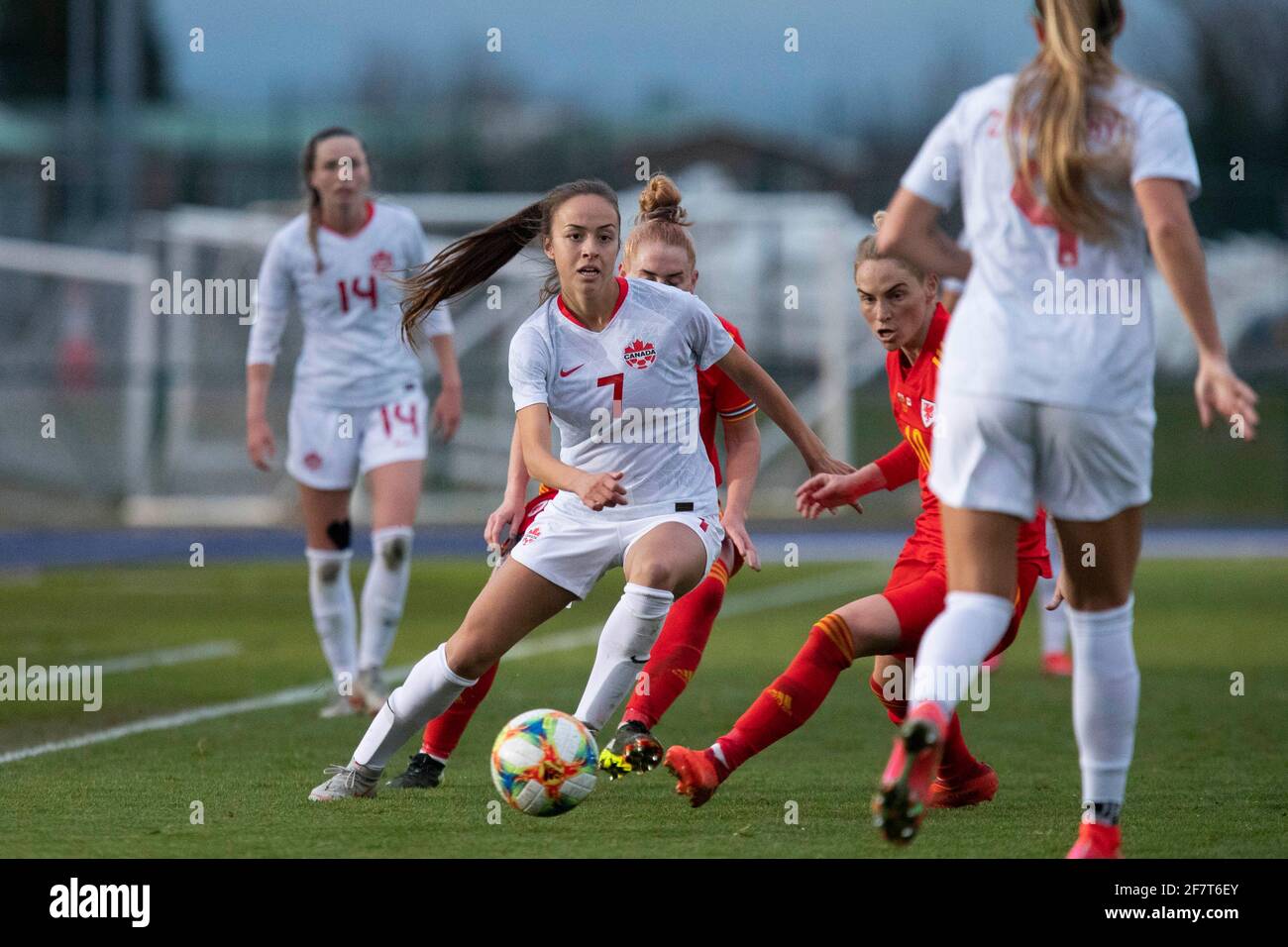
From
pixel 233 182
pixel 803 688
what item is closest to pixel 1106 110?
pixel 803 688

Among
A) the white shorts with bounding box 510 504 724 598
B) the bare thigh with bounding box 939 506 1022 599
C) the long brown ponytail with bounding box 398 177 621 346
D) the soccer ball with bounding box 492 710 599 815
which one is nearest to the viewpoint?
the bare thigh with bounding box 939 506 1022 599

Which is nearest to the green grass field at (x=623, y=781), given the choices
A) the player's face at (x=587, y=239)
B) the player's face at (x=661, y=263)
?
the player's face at (x=587, y=239)

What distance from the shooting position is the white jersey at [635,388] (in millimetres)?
5480

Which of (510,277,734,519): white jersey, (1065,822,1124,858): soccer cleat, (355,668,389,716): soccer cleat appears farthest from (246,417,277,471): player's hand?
(1065,822,1124,858): soccer cleat

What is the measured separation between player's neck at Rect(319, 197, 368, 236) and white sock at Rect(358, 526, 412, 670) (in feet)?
4.43

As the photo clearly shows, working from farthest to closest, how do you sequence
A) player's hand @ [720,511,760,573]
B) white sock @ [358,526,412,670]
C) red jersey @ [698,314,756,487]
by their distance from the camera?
white sock @ [358,526,412,670]
red jersey @ [698,314,756,487]
player's hand @ [720,511,760,573]

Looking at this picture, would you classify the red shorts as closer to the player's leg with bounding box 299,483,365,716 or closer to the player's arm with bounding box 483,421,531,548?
the player's arm with bounding box 483,421,531,548

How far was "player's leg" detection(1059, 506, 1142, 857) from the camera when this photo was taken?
4117 millimetres

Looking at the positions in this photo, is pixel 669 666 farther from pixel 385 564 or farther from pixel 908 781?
pixel 385 564

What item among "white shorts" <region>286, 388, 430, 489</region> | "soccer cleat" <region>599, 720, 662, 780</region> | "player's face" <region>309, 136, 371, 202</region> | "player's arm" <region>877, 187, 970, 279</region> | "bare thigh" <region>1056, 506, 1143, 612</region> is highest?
"player's face" <region>309, 136, 371, 202</region>

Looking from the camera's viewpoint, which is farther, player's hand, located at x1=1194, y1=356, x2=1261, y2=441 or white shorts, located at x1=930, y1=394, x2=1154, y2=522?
white shorts, located at x1=930, y1=394, x2=1154, y2=522

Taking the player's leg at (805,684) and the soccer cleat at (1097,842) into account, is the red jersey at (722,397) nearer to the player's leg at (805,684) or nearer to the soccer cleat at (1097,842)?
the player's leg at (805,684)

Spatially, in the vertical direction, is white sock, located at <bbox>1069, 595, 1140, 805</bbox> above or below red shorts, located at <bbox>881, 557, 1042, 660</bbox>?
below

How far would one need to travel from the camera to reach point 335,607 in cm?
827
